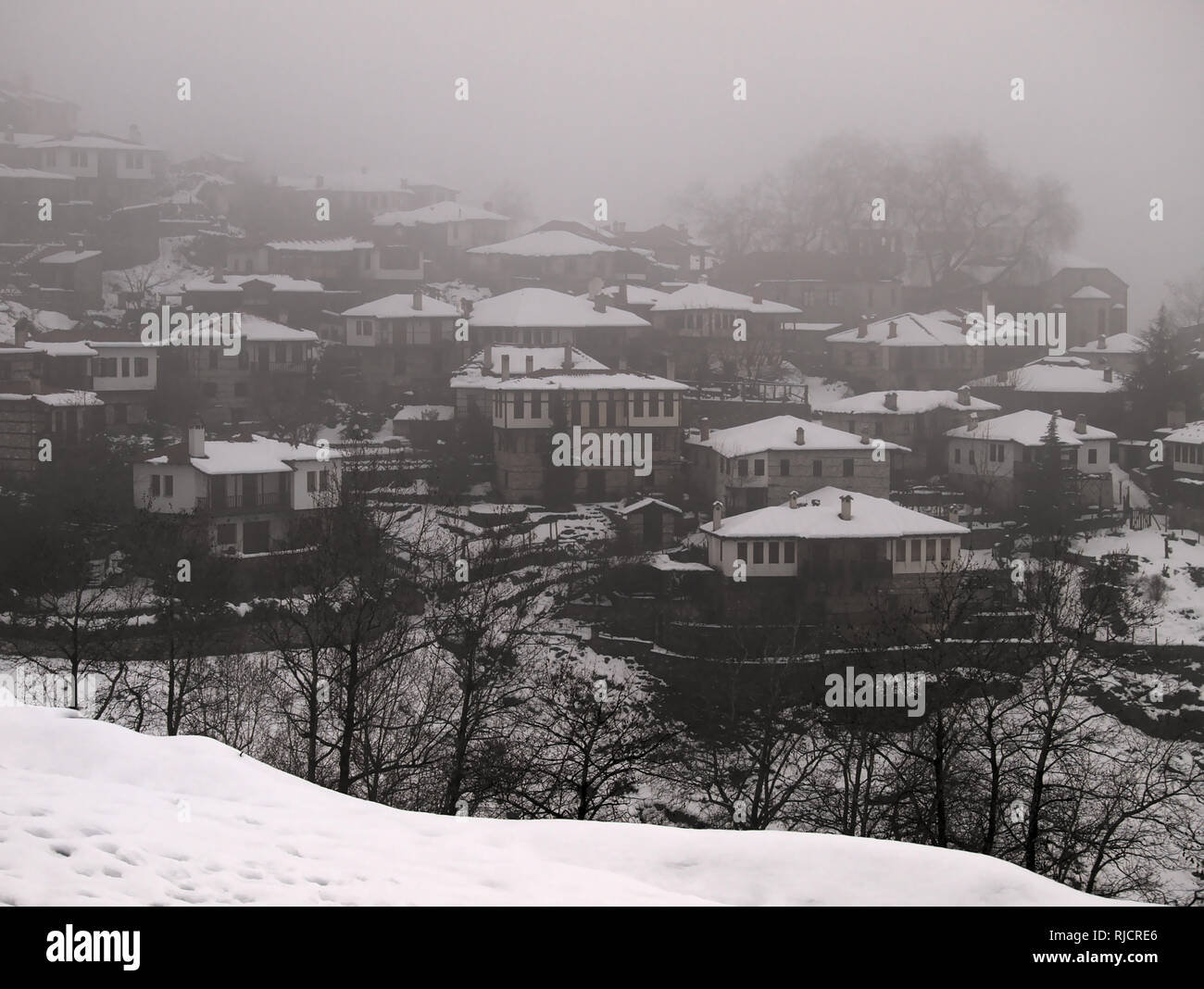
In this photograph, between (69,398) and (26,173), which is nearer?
(69,398)

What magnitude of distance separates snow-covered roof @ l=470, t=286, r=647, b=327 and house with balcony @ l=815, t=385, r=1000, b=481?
818cm

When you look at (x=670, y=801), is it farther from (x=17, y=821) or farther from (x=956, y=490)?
(x=956, y=490)

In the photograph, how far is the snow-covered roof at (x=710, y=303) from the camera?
49250mm

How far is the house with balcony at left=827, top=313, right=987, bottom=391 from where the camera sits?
5059 cm

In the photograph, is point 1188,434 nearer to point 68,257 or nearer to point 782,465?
point 782,465

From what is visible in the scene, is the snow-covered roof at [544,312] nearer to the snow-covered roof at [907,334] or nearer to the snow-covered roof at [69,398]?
the snow-covered roof at [907,334]

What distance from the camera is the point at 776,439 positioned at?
127ft

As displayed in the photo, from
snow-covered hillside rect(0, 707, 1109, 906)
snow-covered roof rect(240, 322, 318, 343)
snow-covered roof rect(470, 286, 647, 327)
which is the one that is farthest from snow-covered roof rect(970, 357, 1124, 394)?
snow-covered hillside rect(0, 707, 1109, 906)

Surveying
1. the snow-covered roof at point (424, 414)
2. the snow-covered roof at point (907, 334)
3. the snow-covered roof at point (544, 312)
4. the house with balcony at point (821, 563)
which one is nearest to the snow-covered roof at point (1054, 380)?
the snow-covered roof at point (907, 334)

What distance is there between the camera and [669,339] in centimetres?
4888

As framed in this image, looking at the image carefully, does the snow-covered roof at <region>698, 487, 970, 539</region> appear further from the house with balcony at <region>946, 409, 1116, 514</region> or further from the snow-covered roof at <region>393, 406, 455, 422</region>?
the snow-covered roof at <region>393, 406, 455, 422</region>

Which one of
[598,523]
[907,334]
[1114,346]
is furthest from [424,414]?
[1114,346]

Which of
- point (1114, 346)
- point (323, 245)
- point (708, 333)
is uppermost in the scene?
point (323, 245)

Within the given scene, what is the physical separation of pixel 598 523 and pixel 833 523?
21.9 feet
